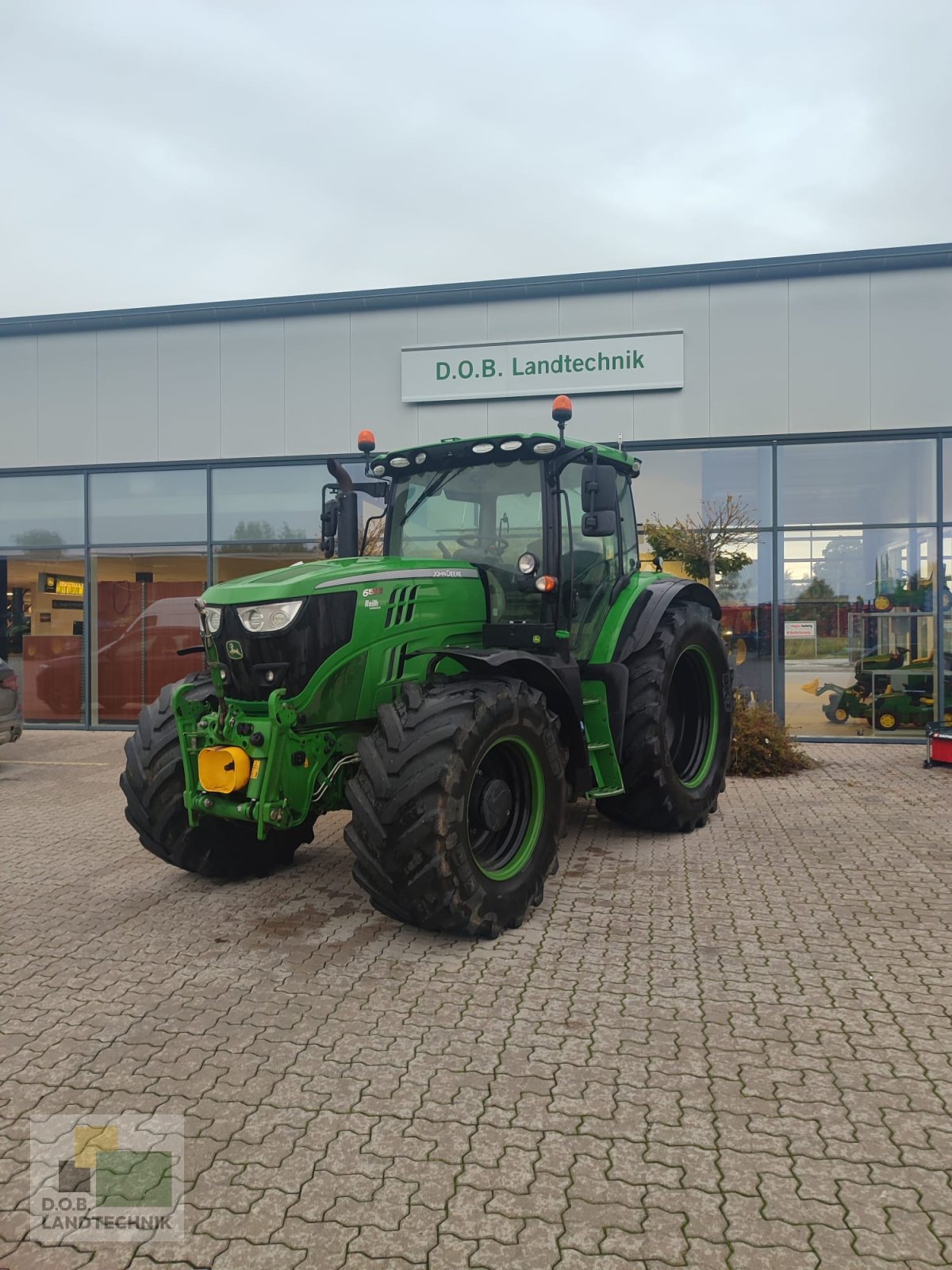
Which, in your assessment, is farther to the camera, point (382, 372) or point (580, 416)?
point (382, 372)

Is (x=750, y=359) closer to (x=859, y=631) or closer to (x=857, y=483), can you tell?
(x=857, y=483)

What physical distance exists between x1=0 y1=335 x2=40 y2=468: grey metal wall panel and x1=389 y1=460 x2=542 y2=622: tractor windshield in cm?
945

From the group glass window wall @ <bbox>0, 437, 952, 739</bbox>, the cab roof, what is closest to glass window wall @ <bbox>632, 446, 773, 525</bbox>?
glass window wall @ <bbox>0, 437, 952, 739</bbox>

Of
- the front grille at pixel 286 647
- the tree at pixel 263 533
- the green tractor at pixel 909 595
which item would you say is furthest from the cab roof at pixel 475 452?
the tree at pixel 263 533

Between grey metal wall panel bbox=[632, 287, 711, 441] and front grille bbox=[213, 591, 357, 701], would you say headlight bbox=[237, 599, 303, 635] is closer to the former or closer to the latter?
front grille bbox=[213, 591, 357, 701]

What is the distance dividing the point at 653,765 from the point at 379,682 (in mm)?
2215

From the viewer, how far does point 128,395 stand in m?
12.8

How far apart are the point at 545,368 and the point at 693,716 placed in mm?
5958

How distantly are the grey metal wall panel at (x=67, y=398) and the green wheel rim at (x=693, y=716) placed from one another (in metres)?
9.53

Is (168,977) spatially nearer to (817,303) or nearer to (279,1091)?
(279,1091)

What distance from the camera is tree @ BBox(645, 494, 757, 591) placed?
11477mm

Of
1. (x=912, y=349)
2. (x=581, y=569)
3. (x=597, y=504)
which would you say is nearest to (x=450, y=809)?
(x=597, y=504)

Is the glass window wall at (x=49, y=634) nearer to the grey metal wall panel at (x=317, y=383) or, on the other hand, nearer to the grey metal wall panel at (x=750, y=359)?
the grey metal wall panel at (x=317, y=383)

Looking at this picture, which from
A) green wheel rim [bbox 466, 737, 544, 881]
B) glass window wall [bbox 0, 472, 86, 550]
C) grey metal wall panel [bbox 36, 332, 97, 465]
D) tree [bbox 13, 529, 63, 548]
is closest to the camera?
green wheel rim [bbox 466, 737, 544, 881]
